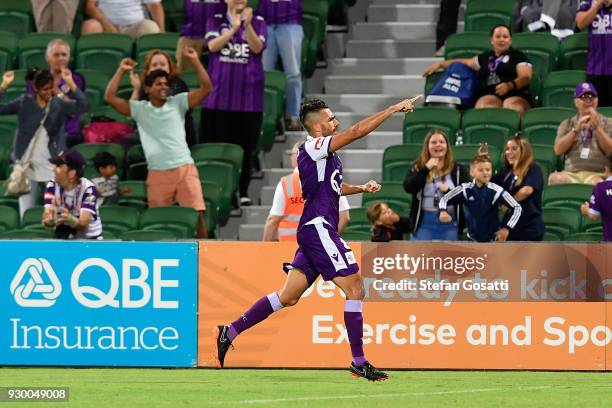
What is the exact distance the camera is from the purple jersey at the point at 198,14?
16.4 meters

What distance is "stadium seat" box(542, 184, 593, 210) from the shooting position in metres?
14.4

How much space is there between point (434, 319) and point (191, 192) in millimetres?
3603

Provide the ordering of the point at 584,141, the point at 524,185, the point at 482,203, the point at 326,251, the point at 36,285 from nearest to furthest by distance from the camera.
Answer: the point at 326,251 → the point at 36,285 → the point at 482,203 → the point at 524,185 → the point at 584,141

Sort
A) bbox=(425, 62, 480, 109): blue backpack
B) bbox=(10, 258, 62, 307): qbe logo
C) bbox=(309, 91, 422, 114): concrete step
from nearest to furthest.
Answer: bbox=(10, 258, 62, 307): qbe logo < bbox=(425, 62, 480, 109): blue backpack < bbox=(309, 91, 422, 114): concrete step

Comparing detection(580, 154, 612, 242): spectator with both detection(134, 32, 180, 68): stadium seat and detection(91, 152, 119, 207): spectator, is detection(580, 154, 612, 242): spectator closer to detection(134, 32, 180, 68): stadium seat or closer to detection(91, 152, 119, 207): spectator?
detection(91, 152, 119, 207): spectator

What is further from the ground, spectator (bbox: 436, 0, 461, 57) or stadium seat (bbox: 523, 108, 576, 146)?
spectator (bbox: 436, 0, 461, 57)

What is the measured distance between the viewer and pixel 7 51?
1766 centimetres

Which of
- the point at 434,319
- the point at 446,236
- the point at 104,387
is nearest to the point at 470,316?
the point at 434,319

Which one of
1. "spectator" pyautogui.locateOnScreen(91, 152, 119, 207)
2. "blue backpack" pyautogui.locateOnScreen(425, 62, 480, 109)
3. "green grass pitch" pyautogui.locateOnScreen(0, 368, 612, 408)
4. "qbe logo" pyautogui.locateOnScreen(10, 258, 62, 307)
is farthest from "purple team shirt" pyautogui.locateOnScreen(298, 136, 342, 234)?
"blue backpack" pyautogui.locateOnScreen(425, 62, 480, 109)

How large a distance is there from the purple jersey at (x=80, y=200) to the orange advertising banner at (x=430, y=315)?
2.16 m

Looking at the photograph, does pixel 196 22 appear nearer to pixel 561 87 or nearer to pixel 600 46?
pixel 561 87

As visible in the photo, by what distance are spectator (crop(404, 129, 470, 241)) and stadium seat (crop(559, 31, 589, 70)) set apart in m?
3.13

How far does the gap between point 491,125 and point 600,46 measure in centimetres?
136

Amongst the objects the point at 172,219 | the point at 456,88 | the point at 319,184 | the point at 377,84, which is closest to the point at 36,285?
the point at 172,219
